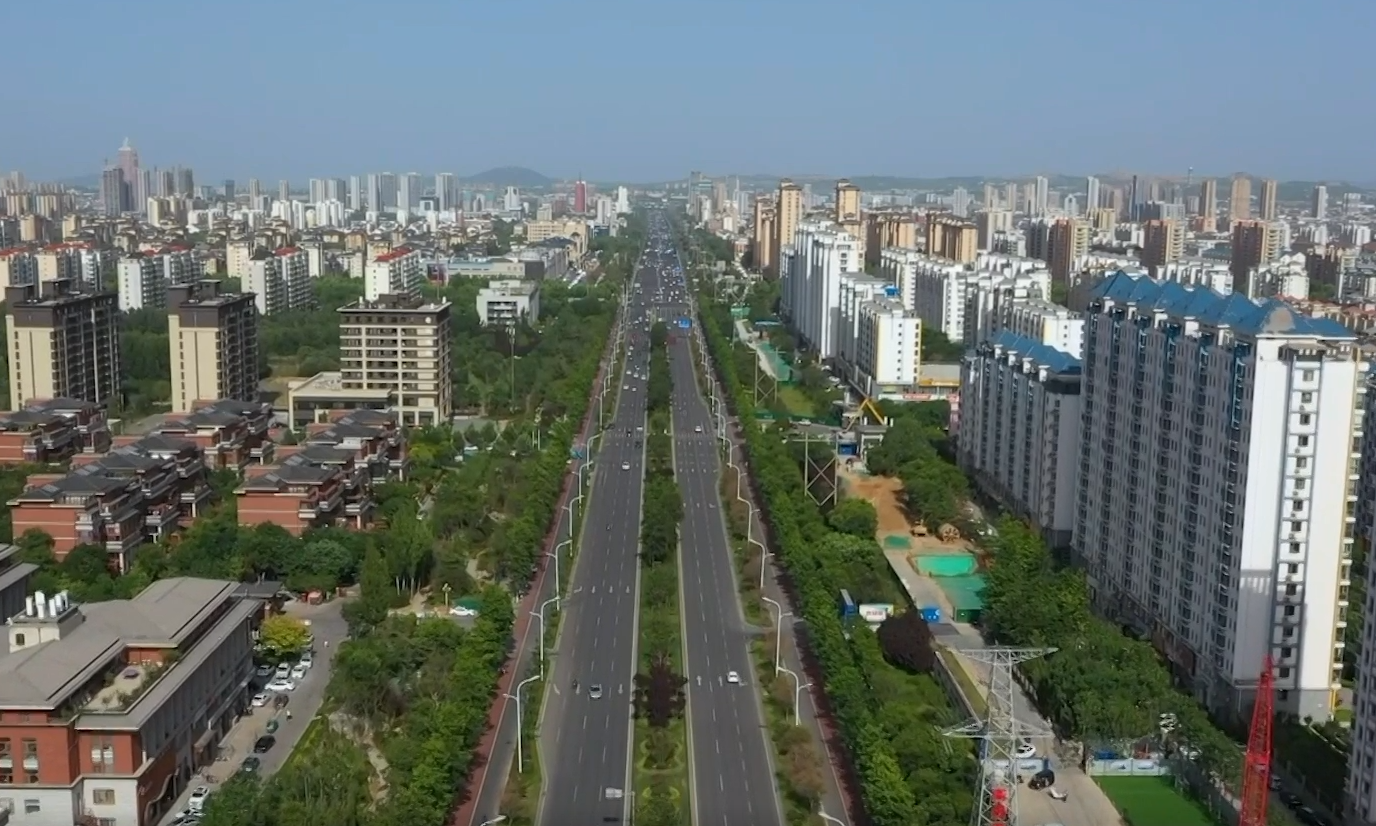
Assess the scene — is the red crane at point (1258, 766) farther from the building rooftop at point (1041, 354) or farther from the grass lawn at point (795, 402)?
the grass lawn at point (795, 402)

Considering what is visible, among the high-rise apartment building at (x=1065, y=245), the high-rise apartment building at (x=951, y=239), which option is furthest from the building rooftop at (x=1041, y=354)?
the high-rise apartment building at (x=1065, y=245)

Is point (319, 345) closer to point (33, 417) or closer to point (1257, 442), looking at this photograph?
point (33, 417)

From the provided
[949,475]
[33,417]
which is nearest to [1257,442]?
[949,475]

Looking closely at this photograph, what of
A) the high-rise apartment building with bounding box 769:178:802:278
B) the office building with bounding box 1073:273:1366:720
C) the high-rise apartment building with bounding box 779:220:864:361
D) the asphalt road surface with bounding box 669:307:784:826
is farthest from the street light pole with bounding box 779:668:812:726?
the high-rise apartment building with bounding box 769:178:802:278

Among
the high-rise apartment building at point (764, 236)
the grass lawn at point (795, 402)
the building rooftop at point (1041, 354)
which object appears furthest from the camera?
the high-rise apartment building at point (764, 236)

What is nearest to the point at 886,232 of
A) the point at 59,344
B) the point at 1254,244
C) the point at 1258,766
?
the point at 1254,244

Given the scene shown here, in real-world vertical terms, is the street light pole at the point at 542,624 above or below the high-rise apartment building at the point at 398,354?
below

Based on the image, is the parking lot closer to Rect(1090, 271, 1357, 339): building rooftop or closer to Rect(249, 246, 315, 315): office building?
Rect(1090, 271, 1357, 339): building rooftop
